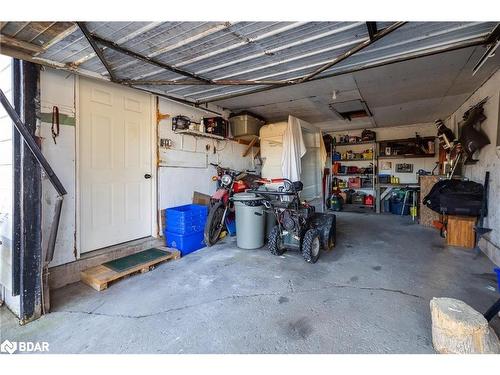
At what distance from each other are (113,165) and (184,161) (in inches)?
46.0

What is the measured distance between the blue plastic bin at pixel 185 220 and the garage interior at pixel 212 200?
0.02 m

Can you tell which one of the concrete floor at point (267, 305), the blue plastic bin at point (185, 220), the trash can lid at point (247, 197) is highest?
the trash can lid at point (247, 197)

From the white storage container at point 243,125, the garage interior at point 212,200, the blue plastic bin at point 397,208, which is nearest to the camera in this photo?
the garage interior at point 212,200

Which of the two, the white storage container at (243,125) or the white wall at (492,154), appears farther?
the white storage container at (243,125)

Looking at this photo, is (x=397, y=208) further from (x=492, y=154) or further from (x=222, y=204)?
(x=222, y=204)

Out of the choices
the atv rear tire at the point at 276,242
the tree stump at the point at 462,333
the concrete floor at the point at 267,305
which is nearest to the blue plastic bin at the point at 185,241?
the concrete floor at the point at 267,305

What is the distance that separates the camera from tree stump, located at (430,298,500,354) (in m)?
1.39

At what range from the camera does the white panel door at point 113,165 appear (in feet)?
8.93

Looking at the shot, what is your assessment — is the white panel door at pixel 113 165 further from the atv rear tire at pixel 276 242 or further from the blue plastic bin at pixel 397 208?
the blue plastic bin at pixel 397 208

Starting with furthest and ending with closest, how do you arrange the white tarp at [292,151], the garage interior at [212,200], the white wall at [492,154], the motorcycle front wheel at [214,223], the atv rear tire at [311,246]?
the white tarp at [292,151], the motorcycle front wheel at [214,223], the white wall at [492,154], the atv rear tire at [311,246], the garage interior at [212,200]

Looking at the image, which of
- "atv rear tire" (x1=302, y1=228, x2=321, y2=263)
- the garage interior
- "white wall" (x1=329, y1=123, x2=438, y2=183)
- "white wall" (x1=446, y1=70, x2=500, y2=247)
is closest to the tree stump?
the garage interior

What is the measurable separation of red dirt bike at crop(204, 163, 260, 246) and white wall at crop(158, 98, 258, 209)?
1.30 feet

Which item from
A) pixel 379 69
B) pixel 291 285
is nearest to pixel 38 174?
pixel 291 285

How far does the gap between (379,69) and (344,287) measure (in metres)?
2.64
